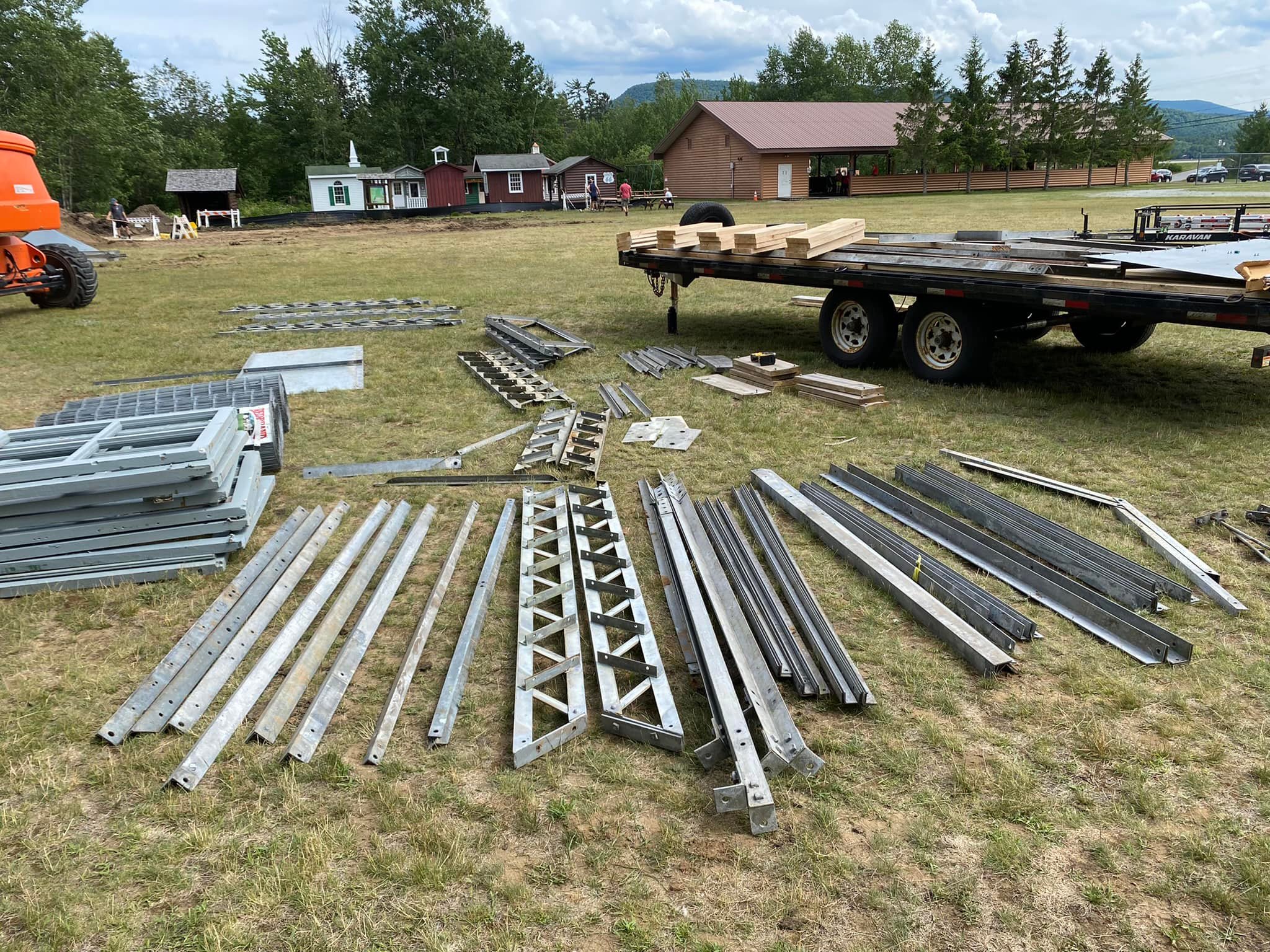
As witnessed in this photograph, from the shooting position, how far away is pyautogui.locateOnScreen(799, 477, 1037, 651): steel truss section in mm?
4098

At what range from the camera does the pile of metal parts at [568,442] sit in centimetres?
670

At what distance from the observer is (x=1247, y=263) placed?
623 cm

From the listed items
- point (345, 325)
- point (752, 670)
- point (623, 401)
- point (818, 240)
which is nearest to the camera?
point (752, 670)

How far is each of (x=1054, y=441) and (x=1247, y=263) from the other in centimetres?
182

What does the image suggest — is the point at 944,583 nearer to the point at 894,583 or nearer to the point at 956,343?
the point at 894,583

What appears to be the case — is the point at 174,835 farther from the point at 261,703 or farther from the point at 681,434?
the point at 681,434

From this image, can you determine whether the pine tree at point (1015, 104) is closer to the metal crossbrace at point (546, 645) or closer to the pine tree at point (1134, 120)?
the pine tree at point (1134, 120)

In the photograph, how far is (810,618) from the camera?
423 cm

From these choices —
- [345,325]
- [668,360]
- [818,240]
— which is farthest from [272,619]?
[345,325]

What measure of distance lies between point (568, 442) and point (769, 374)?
2667mm

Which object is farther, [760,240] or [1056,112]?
[1056,112]

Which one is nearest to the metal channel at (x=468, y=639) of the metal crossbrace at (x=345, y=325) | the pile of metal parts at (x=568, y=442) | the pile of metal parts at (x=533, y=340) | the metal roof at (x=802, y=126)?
the pile of metal parts at (x=568, y=442)

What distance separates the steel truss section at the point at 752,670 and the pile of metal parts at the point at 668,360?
457 centimetres

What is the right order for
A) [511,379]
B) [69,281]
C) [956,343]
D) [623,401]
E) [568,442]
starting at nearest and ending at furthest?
1. [568,442]
2. [956,343]
3. [623,401]
4. [511,379]
5. [69,281]
